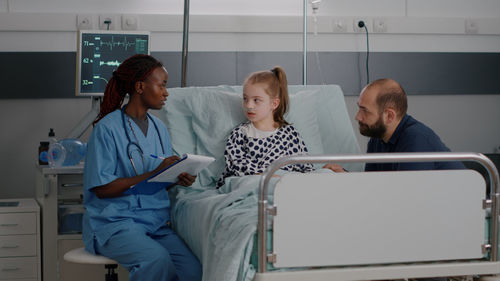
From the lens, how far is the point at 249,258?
1.86 meters

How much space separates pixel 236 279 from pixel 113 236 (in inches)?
29.0

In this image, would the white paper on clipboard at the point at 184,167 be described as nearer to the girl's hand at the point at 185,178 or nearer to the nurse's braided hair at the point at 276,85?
the girl's hand at the point at 185,178

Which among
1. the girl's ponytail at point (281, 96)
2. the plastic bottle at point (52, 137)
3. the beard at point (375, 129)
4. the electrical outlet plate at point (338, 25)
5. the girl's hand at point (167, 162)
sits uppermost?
the electrical outlet plate at point (338, 25)

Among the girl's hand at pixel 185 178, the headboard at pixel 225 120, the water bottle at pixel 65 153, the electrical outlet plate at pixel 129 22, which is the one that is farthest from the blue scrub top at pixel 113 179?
the electrical outlet plate at pixel 129 22

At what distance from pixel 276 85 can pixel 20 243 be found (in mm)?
1455

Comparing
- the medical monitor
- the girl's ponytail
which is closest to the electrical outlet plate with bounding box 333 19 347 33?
the medical monitor

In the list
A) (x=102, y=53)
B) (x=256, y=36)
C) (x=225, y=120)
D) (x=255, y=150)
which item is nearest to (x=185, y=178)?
(x=255, y=150)

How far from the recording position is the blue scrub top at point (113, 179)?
2443mm

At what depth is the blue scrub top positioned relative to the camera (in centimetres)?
244

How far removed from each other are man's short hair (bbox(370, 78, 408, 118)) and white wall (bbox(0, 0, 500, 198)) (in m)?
1.91

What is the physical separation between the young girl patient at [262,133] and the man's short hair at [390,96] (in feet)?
1.67

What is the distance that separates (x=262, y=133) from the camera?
113 inches

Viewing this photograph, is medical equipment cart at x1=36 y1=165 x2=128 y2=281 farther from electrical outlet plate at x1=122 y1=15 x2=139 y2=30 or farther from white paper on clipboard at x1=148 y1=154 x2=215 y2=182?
electrical outlet plate at x1=122 y1=15 x2=139 y2=30

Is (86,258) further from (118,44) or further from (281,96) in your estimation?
(118,44)
